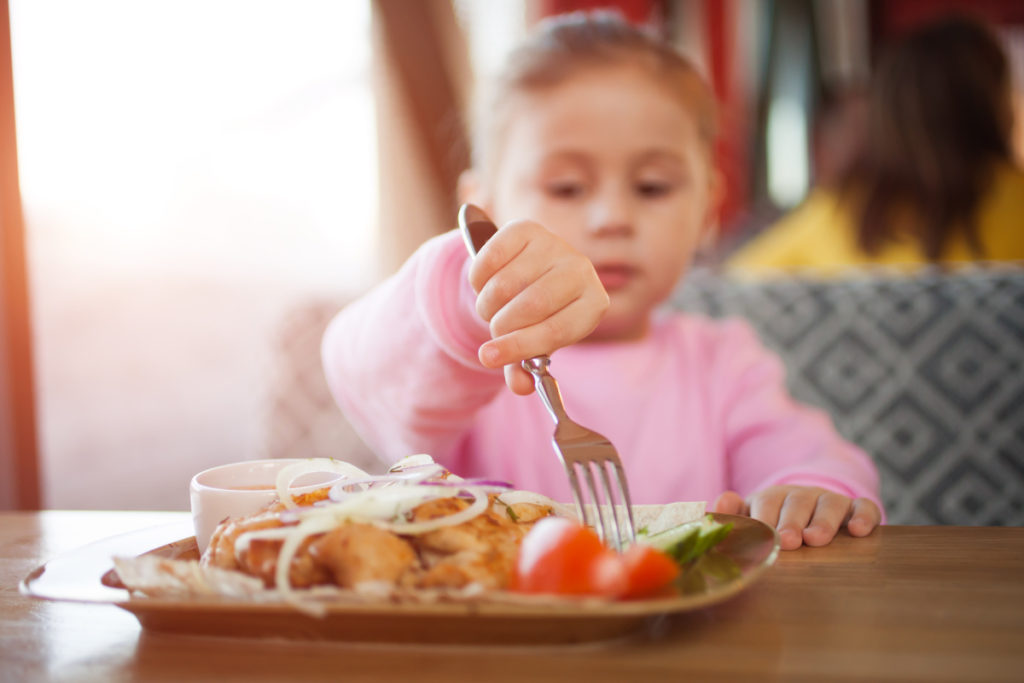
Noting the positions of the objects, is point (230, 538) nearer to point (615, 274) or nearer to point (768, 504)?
point (768, 504)

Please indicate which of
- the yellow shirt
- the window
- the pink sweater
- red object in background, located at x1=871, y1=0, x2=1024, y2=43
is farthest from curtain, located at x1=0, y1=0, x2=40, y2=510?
red object in background, located at x1=871, y1=0, x2=1024, y2=43

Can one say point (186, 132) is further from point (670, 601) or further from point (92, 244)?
point (670, 601)

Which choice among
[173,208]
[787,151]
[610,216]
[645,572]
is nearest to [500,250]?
[645,572]

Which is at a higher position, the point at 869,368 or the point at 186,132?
the point at 186,132

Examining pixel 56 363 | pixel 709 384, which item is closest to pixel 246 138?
pixel 56 363

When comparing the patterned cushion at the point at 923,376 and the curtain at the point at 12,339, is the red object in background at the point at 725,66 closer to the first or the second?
the patterned cushion at the point at 923,376

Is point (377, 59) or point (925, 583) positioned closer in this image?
point (925, 583)

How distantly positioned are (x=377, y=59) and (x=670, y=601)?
2.80 m

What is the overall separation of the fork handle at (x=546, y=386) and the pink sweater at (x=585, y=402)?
0.26m

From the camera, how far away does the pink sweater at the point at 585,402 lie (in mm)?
1085

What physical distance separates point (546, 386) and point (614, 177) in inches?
29.1

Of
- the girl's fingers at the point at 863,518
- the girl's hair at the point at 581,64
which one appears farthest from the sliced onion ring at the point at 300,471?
the girl's hair at the point at 581,64

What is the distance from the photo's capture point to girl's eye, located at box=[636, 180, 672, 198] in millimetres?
1446

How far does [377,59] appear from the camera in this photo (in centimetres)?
297
